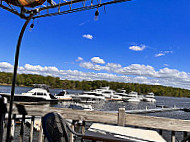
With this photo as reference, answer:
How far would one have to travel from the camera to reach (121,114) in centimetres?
247

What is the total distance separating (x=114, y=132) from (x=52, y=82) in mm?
101252

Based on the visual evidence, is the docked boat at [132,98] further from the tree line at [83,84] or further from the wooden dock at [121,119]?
the tree line at [83,84]

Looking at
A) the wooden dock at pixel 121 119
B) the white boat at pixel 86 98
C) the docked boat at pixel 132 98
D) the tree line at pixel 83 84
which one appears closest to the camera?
the wooden dock at pixel 121 119

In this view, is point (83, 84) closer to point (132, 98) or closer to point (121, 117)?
point (132, 98)

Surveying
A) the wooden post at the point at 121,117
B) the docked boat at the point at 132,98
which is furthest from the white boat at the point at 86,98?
the wooden post at the point at 121,117

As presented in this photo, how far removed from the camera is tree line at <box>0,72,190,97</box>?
293 feet

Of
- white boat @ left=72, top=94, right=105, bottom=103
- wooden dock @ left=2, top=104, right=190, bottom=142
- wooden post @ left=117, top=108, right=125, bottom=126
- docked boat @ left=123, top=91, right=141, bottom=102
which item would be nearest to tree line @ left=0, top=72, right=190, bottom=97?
docked boat @ left=123, top=91, right=141, bottom=102

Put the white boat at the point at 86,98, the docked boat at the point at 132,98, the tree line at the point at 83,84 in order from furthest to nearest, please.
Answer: the tree line at the point at 83,84 → the docked boat at the point at 132,98 → the white boat at the point at 86,98

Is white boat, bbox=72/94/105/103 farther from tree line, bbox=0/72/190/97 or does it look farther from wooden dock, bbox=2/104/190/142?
tree line, bbox=0/72/190/97

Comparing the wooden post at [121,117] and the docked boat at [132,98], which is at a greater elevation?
the wooden post at [121,117]

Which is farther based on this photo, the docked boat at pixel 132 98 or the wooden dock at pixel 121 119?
the docked boat at pixel 132 98

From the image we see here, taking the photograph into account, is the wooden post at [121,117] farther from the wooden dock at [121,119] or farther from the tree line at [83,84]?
the tree line at [83,84]

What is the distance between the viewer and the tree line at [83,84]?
3511 inches

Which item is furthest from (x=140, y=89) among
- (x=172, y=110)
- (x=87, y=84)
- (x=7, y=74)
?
(x=172, y=110)
